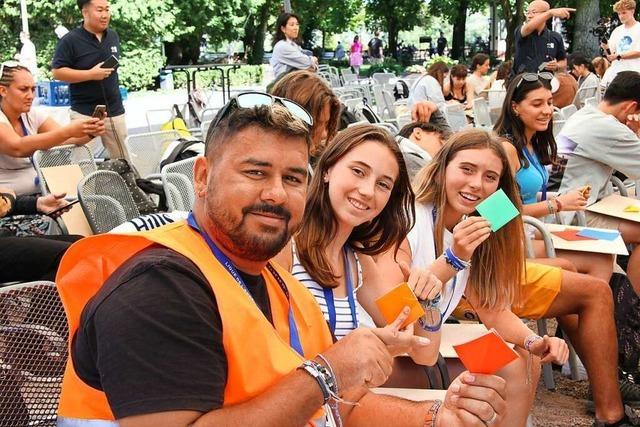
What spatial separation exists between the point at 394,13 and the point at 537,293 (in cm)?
3866

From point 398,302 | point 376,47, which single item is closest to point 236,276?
point 398,302

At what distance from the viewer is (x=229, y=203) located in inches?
62.0

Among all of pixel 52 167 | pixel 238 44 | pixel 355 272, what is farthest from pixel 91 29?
pixel 238 44

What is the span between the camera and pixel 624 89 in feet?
17.1

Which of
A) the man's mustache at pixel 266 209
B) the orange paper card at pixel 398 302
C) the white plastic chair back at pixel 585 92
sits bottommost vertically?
the white plastic chair back at pixel 585 92

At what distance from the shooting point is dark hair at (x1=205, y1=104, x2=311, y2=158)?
62.9 inches

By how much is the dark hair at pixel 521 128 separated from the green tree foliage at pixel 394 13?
3667 centimetres

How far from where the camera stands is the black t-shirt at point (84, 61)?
629 centimetres

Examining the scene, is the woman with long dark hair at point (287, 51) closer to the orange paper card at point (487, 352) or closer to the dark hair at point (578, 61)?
the dark hair at point (578, 61)

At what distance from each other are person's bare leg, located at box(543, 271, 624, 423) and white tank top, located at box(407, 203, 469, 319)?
0.75m

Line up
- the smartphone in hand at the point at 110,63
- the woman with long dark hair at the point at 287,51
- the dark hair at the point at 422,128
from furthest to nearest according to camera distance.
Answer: the woman with long dark hair at the point at 287,51 → the smartphone in hand at the point at 110,63 → the dark hair at the point at 422,128

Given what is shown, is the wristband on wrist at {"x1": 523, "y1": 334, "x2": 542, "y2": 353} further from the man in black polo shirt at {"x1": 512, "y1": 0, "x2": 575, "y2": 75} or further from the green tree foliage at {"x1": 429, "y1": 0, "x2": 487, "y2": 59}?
the green tree foliage at {"x1": 429, "y1": 0, "x2": 487, "y2": 59}

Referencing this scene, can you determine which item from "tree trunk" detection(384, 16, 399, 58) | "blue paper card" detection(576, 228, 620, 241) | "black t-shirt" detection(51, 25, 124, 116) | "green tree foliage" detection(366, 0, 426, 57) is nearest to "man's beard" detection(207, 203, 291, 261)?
"blue paper card" detection(576, 228, 620, 241)

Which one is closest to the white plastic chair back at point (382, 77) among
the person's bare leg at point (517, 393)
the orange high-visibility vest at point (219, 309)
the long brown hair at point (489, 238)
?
the long brown hair at point (489, 238)
